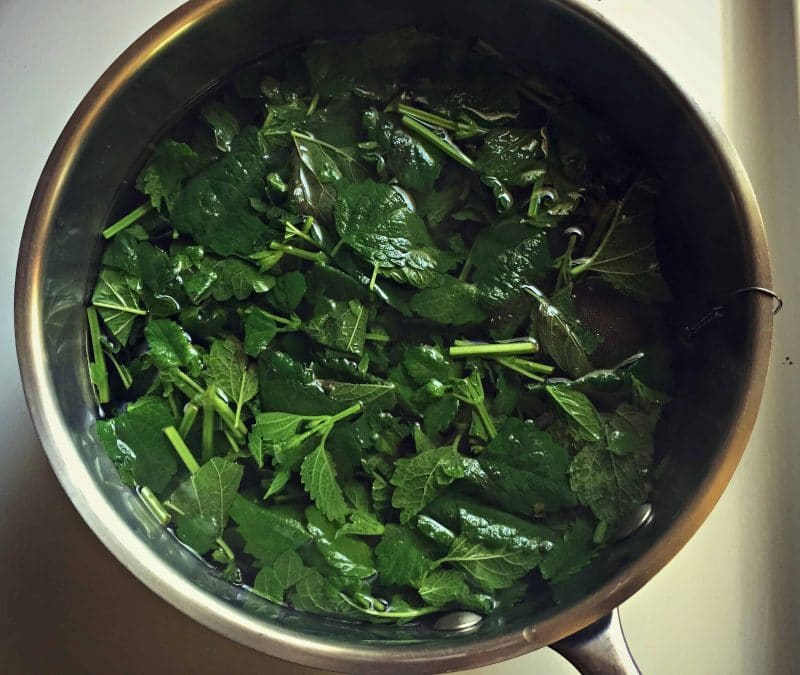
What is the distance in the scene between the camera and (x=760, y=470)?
0.95 m

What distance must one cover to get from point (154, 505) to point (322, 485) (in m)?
0.22

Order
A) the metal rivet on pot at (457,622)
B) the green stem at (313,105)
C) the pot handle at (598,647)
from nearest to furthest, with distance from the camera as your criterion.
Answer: the pot handle at (598,647) < the metal rivet on pot at (457,622) < the green stem at (313,105)

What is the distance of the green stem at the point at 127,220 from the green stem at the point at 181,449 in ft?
0.87

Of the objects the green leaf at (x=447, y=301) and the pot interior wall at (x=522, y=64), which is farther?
the green leaf at (x=447, y=301)

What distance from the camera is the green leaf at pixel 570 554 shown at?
0.87 metres

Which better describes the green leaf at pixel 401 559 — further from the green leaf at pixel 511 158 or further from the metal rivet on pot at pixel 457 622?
the green leaf at pixel 511 158

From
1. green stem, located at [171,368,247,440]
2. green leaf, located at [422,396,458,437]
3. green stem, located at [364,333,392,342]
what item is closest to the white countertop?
green stem, located at [171,368,247,440]

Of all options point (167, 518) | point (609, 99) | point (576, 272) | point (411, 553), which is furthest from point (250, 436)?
point (609, 99)

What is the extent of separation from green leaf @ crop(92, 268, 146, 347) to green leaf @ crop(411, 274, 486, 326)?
1.21ft

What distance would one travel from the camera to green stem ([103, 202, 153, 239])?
917mm

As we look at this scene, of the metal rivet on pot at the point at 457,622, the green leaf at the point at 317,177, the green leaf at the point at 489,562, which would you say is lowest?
the metal rivet on pot at the point at 457,622

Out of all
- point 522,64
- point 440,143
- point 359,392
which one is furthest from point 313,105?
point 359,392

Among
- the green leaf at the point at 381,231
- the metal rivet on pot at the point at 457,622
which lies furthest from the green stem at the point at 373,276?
the metal rivet on pot at the point at 457,622

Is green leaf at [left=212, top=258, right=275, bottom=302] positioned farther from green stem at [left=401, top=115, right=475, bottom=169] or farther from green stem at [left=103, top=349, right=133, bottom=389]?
green stem at [left=401, top=115, right=475, bottom=169]
